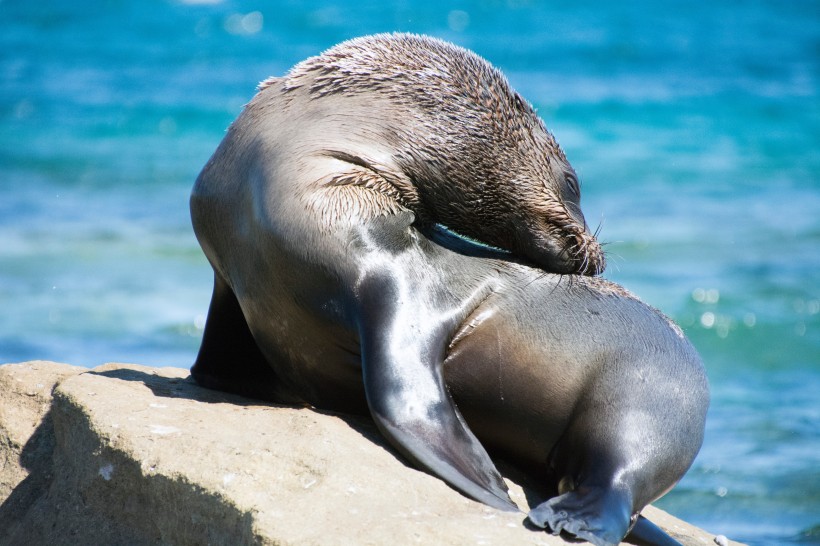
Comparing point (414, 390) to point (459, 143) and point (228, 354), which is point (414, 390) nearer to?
point (459, 143)

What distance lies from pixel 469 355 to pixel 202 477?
4.29 feet

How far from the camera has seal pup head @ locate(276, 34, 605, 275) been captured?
17.3 feet

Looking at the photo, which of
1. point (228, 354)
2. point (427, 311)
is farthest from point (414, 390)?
point (228, 354)

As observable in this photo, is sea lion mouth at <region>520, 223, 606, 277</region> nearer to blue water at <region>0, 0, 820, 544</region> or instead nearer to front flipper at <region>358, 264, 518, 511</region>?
front flipper at <region>358, 264, 518, 511</region>

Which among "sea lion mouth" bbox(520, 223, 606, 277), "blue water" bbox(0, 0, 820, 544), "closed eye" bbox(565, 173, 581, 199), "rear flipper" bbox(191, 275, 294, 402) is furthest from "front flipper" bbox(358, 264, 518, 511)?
"blue water" bbox(0, 0, 820, 544)

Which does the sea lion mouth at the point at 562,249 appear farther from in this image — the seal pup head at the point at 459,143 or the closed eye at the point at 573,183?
the closed eye at the point at 573,183

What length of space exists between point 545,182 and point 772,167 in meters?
14.8

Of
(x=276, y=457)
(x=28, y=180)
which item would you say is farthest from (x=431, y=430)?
(x=28, y=180)

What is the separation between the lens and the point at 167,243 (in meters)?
14.0

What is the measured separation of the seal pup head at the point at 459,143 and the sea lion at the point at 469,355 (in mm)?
148

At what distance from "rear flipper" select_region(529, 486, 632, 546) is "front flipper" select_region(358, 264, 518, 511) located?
19 centimetres

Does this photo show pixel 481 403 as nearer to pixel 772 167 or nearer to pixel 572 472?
pixel 572 472

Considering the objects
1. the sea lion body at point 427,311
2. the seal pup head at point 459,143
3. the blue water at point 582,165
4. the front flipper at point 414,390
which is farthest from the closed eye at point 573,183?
the blue water at point 582,165

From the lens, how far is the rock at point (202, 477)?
12.9 feet
